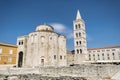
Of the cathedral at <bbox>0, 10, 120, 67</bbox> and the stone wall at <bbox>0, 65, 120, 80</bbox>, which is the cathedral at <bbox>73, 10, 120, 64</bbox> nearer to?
the cathedral at <bbox>0, 10, 120, 67</bbox>

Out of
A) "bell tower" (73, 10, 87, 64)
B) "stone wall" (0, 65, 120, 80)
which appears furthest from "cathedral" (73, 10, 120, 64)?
"stone wall" (0, 65, 120, 80)

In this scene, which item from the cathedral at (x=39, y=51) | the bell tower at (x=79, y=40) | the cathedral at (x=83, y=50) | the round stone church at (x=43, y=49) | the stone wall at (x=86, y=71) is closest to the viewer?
the stone wall at (x=86, y=71)

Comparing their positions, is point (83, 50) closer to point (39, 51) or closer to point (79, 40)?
point (79, 40)

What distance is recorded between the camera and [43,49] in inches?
1581

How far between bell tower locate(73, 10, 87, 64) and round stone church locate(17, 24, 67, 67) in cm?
1822

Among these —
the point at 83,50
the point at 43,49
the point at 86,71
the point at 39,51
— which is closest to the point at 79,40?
the point at 83,50

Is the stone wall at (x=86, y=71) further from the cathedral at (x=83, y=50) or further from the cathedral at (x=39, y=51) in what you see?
the cathedral at (x=83, y=50)

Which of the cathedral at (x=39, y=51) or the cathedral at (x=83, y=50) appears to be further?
the cathedral at (x=83, y=50)

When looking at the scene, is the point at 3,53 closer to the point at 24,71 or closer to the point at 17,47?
the point at 17,47

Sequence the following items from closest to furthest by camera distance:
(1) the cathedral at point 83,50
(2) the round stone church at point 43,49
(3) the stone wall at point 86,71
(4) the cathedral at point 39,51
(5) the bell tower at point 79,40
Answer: (3) the stone wall at point 86,71 → (4) the cathedral at point 39,51 → (2) the round stone church at point 43,49 → (1) the cathedral at point 83,50 → (5) the bell tower at point 79,40

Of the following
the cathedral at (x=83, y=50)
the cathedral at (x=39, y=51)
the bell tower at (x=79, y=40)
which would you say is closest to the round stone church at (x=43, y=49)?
the cathedral at (x=39, y=51)

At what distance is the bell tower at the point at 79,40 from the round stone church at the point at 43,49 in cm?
1822

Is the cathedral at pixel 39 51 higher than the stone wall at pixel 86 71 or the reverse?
higher

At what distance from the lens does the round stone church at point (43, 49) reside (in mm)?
39781
